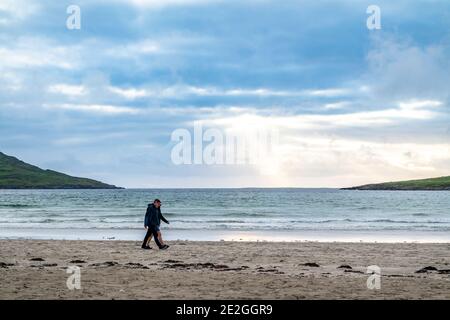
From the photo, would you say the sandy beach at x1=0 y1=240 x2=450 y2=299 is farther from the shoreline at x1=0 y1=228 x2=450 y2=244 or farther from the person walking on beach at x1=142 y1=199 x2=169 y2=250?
the shoreline at x1=0 y1=228 x2=450 y2=244

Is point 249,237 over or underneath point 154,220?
underneath

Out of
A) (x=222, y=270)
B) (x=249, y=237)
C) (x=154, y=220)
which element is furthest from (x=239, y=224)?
(x=222, y=270)

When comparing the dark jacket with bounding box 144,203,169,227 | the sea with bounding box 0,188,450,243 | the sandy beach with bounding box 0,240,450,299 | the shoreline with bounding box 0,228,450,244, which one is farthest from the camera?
the sea with bounding box 0,188,450,243

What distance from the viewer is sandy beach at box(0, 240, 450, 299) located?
11.4m

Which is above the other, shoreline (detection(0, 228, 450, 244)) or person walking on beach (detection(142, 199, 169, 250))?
person walking on beach (detection(142, 199, 169, 250))

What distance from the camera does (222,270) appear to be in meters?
15.2

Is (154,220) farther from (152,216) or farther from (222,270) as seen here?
(222,270)

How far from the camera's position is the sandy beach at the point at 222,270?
11422 mm

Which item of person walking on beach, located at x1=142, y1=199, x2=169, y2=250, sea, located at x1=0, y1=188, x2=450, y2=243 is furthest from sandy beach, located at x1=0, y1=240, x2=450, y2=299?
sea, located at x1=0, y1=188, x2=450, y2=243
